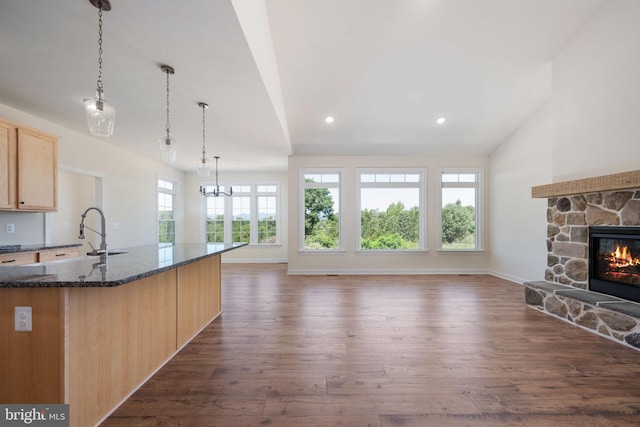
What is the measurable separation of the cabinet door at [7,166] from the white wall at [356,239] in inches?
157

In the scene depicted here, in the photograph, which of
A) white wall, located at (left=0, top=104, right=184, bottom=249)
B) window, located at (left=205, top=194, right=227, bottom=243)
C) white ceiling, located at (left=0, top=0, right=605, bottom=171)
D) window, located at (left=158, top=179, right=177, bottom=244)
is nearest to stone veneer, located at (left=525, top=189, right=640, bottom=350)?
white ceiling, located at (left=0, top=0, right=605, bottom=171)

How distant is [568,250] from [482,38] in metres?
2.88

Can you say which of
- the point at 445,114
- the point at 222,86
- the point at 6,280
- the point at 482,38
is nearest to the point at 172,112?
the point at 222,86

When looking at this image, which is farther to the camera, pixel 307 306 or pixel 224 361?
pixel 307 306

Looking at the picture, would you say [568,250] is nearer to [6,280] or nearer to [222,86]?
[222,86]

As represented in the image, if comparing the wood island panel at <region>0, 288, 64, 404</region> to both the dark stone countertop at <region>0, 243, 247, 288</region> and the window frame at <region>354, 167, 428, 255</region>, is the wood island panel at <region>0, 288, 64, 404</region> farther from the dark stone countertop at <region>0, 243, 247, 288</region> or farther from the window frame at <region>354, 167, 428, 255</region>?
the window frame at <region>354, 167, 428, 255</region>

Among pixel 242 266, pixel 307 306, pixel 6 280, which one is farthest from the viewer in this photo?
pixel 242 266

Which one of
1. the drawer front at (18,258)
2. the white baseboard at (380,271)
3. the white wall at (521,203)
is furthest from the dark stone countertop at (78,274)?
Answer: the white wall at (521,203)

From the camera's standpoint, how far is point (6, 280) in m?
1.34

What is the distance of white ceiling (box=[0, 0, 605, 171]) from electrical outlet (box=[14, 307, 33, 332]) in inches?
73.2

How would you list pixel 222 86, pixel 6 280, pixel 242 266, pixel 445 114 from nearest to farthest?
pixel 6 280 < pixel 222 86 < pixel 445 114 < pixel 242 266

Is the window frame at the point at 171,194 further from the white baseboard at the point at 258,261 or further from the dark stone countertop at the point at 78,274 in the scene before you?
the dark stone countertop at the point at 78,274

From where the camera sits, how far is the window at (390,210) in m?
5.96

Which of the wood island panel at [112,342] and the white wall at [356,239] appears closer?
the wood island panel at [112,342]
